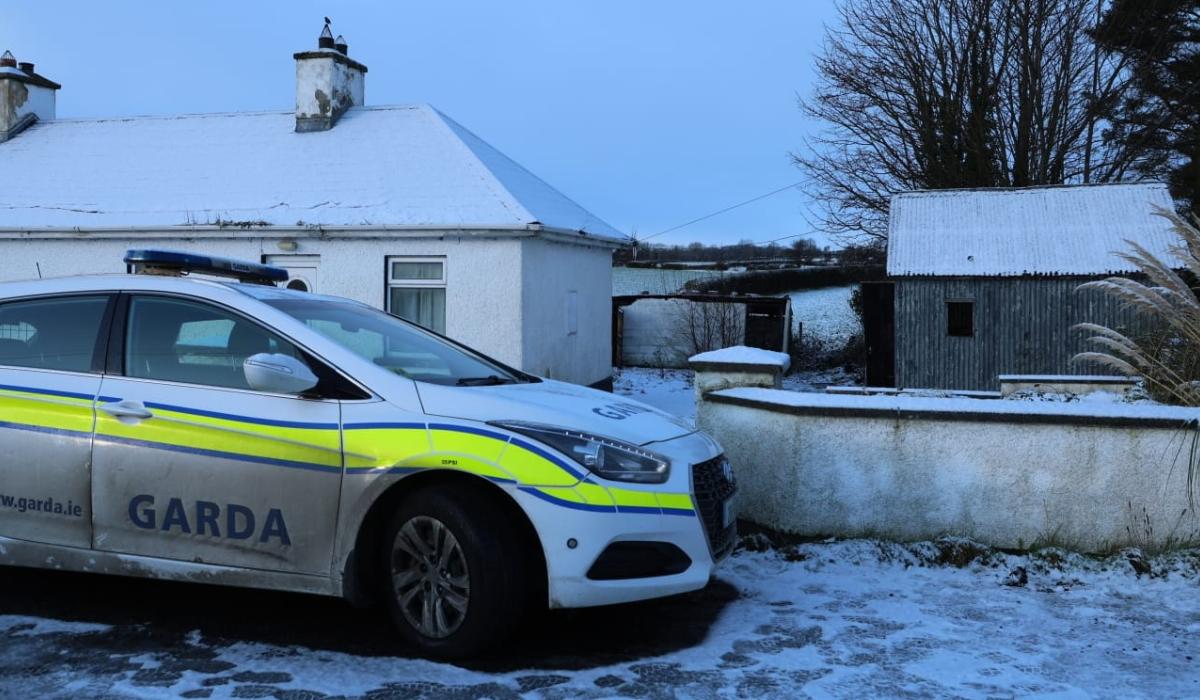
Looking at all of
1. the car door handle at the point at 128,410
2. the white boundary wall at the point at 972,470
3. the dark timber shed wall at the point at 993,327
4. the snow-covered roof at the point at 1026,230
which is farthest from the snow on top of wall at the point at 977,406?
the snow-covered roof at the point at 1026,230

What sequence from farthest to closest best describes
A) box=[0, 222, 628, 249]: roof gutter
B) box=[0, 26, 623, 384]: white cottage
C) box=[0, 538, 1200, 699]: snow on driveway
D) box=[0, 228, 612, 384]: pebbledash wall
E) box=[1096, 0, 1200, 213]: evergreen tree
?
1. box=[1096, 0, 1200, 213]: evergreen tree
2. box=[0, 26, 623, 384]: white cottage
3. box=[0, 228, 612, 384]: pebbledash wall
4. box=[0, 222, 628, 249]: roof gutter
5. box=[0, 538, 1200, 699]: snow on driveway

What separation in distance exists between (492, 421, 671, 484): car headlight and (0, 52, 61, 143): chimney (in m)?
17.4

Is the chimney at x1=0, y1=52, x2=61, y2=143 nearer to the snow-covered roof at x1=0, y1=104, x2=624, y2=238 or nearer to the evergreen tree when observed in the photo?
the snow-covered roof at x1=0, y1=104, x2=624, y2=238

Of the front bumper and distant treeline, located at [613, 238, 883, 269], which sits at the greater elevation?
distant treeline, located at [613, 238, 883, 269]

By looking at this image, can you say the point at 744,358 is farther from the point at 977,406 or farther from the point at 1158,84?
the point at 1158,84

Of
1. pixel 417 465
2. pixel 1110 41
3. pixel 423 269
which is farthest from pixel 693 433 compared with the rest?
pixel 1110 41

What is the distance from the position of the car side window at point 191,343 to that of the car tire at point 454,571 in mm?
1015

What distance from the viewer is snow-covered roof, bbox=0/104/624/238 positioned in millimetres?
14344

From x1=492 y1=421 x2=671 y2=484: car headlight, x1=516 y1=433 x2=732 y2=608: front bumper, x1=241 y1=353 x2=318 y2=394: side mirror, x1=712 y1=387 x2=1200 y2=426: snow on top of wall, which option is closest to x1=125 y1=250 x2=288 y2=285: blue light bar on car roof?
x1=241 y1=353 x2=318 y2=394: side mirror

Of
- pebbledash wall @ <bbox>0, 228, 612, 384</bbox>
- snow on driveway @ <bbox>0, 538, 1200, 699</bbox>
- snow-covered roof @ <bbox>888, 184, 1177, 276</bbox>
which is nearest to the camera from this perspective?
snow on driveway @ <bbox>0, 538, 1200, 699</bbox>

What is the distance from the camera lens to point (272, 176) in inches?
608

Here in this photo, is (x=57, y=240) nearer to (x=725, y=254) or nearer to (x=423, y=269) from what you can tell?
(x=423, y=269)

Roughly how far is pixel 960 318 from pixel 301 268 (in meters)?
12.5

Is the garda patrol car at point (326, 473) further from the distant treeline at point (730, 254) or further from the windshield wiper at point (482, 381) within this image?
the distant treeline at point (730, 254)
